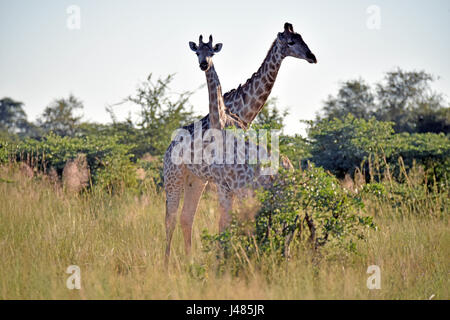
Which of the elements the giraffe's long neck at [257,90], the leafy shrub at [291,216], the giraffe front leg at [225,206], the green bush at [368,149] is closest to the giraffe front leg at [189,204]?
the giraffe front leg at [225,206]

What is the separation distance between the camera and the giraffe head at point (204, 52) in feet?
21.0

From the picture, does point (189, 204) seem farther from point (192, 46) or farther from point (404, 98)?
point (404, 98)

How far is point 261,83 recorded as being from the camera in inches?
301

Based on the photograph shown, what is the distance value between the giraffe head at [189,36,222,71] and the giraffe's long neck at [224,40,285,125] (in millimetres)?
1226

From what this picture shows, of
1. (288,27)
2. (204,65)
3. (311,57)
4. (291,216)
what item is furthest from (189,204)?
(288,27)

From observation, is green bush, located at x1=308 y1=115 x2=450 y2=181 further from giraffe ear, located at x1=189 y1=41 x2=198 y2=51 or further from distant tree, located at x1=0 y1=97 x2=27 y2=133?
distant tree, located at x1=0 y1=97 x2=27 y2=133

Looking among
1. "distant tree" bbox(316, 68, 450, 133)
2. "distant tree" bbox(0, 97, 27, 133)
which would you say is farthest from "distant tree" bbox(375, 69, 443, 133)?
"distant tree" bbox(0, 97, 27, 133)

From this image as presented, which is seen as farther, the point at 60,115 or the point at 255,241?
the point at 60,115

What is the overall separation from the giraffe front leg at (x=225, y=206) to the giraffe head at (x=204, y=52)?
1.80 metres

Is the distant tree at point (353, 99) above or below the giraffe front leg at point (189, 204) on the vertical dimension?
above

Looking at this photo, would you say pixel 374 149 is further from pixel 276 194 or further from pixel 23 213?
pixel 23 213

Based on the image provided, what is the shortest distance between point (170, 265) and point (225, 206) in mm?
1009

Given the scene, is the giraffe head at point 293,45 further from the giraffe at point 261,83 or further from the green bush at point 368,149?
the green bush at point 368,149
